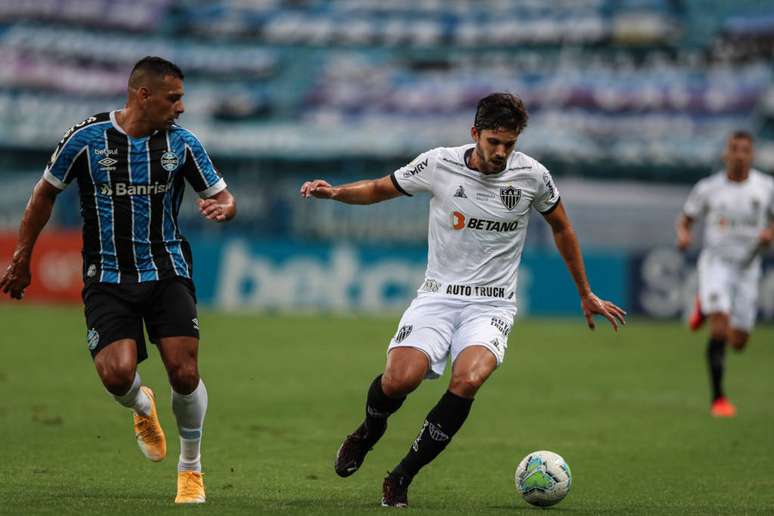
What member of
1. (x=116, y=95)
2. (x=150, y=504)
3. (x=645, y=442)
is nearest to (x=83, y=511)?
(x=150, y=504)

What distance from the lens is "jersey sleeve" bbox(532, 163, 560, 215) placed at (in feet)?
26.4

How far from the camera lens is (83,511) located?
7.02 meters

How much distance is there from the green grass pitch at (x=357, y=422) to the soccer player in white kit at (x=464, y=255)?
31.0 inches

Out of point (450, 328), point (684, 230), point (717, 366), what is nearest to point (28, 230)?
point (450, 328)

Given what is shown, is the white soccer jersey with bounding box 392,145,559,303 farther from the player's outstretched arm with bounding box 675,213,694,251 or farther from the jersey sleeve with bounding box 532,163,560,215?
the player's outstretched arm with bounding box 675,213,694,251

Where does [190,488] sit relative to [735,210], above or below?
below

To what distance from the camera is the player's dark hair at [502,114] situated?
761cm

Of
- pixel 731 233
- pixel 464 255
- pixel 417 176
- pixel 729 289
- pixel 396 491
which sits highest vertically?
pixel 417 176

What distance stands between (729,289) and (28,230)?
8489 mm

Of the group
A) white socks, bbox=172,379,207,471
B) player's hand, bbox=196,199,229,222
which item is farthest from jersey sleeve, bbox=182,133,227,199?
white socks, bbox=172,379,207,471

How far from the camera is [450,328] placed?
26.2ft

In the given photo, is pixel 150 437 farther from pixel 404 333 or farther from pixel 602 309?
pixel 602 309

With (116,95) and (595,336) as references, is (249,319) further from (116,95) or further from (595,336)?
(116,95)

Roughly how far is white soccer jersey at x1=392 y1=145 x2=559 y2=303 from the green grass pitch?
4.30 feet
